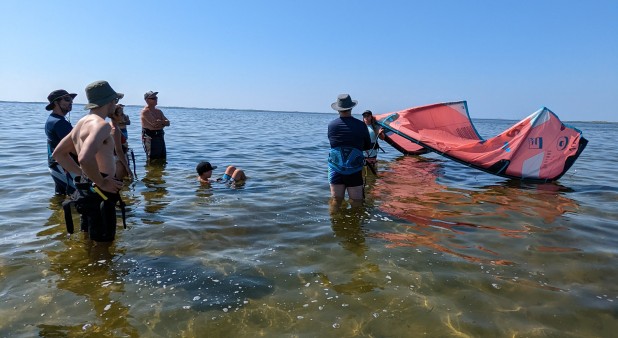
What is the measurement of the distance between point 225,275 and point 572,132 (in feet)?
38.3

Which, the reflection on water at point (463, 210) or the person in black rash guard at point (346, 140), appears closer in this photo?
the reflection on water at point (463, 210)

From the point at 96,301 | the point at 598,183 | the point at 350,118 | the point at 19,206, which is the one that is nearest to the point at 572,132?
the point at 598,183

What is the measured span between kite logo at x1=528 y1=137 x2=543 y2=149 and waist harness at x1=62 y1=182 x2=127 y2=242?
1151 cm

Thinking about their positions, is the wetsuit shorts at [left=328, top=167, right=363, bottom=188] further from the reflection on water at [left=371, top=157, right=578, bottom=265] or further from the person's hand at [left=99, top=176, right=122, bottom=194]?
the person's hand at [left=99, top=176, right=122, bottom=194]

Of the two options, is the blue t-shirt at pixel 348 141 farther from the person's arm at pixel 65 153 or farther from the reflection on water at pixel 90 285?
the person's arm at pixel 65 153

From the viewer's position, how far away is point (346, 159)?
Result: 24.0 ft

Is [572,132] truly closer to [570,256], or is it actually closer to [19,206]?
[570,256]

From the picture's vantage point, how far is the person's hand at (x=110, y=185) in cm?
451

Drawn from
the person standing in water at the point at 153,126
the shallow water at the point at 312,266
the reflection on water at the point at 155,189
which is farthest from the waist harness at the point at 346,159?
the person standing in water at the point at 153,126

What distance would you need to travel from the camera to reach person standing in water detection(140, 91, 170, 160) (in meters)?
11.8

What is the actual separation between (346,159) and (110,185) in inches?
163

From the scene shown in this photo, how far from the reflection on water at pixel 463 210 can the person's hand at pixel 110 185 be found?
13.2 feet

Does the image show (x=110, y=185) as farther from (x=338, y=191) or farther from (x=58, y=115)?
(x=338, y=191)

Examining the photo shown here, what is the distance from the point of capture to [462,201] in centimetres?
914
